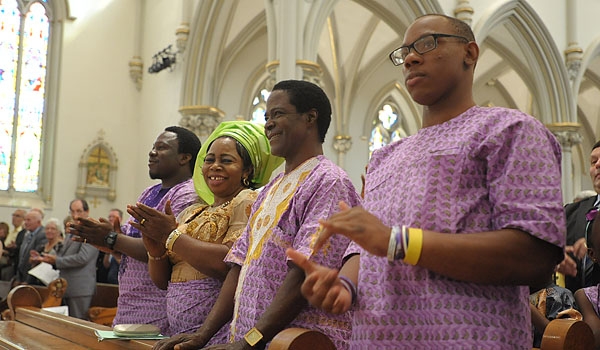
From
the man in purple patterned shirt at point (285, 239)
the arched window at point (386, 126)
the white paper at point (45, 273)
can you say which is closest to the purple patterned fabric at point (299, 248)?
the man in purple patterned shirt at point (285, 239)

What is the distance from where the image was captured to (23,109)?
39.4 ft

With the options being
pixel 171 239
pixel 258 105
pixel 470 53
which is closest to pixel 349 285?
pixel 470 53

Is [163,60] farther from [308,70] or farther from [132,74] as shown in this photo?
[308,70]

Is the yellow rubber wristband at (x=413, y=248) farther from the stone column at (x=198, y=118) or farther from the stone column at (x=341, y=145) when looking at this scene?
the stone column at (x=341, y=145)

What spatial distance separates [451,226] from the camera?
4.91 ft

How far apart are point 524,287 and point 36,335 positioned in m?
2.43

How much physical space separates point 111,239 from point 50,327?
578mm

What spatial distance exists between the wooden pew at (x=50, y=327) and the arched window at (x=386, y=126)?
13.3 meters

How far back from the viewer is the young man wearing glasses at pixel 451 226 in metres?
1.41

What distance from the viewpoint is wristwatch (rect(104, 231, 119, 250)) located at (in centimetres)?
310

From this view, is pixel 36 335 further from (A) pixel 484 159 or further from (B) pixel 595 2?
(B) pixel 595 2

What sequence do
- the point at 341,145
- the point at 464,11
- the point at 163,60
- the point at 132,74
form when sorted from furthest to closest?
the point at 341,145 < the point at 132,74 < the point at 163,60 < the point at 464,11

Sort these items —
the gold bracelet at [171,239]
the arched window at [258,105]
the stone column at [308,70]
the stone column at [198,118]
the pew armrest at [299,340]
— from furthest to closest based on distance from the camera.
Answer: the arched window at [258,105], the stone column at [198,118], the stone column at [308,70], the gold bracelet at [171,239], the pew armrest at [299,340]

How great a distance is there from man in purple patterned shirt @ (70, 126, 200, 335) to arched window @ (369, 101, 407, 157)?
44.8 ft
